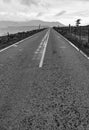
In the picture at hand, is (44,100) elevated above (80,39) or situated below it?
below

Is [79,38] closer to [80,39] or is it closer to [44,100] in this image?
[80,39]

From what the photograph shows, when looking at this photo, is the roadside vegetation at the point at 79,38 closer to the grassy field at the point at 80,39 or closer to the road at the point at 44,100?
the grassy field at the point at 80,39

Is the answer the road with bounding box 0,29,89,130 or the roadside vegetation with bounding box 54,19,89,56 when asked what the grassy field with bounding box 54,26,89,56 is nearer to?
the roadside vegetation with bounding box 54,19,89,56

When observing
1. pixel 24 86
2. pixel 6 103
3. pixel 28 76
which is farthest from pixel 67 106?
pixel 28 76

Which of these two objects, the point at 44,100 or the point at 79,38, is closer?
the point at 44,100

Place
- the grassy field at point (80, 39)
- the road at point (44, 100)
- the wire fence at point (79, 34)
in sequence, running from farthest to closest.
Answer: the wire fence at point (79, 34)
the grassy field at point (80, 39)
the road at point (44, 100)

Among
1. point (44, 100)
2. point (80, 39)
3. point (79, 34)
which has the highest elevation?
point (79, 34)

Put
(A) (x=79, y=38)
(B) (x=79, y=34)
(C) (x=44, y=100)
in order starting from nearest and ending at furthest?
(C) (x=44, y=100)
(A) (x=79, y=38)
(B) (x=79, y=34)

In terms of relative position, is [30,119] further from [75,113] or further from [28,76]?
[28,76]

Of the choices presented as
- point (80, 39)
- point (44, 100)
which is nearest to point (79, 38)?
point (80, 39)

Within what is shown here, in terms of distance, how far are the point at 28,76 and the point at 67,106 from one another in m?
3.04

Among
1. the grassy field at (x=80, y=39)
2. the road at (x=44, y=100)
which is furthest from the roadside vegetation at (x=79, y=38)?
the road at (x=44, y=100)

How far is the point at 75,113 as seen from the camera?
4.20 metres

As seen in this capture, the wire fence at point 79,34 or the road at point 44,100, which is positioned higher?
the wire fence at point 79,34
